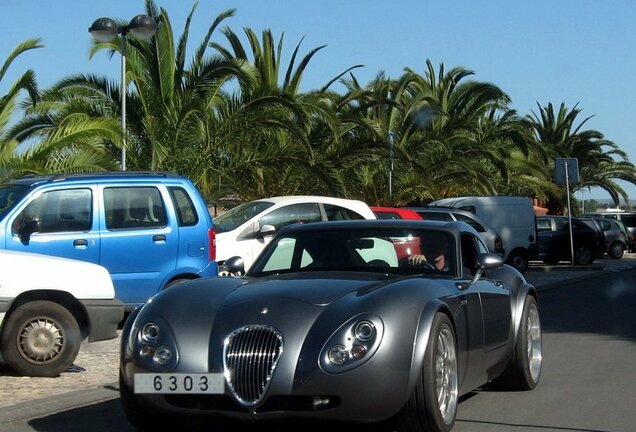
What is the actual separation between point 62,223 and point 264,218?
5.74 metres

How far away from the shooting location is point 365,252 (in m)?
8.11

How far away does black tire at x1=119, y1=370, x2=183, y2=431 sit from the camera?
682cm

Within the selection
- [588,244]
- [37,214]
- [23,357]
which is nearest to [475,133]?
[588,244]

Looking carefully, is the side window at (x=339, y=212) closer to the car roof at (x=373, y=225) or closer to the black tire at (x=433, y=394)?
the car roof at (x=373, y=225)

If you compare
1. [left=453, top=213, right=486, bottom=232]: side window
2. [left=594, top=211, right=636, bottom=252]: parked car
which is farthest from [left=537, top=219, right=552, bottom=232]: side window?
[left=594, top=211, right=636, bottom=252]: parked car

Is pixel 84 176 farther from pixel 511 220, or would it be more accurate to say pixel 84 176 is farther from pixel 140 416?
pixel 511 220

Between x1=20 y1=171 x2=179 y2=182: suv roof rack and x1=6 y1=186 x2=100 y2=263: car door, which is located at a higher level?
x1=20 y1=171 x2=179 y2=182: suv roof rack

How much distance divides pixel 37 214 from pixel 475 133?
28547mm

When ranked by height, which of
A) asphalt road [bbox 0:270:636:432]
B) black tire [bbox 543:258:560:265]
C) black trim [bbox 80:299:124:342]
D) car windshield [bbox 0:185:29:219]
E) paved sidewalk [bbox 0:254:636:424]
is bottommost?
black tire [bbox 543:258:560:265]

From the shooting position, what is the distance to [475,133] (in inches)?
1578

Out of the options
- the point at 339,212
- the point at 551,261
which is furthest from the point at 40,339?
the point at 551,261

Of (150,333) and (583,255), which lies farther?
(583,255)

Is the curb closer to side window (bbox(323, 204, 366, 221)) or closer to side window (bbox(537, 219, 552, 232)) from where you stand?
side window (bbox(323, 204, 366, 221))

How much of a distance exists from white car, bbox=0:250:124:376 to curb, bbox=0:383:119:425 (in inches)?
30.7
